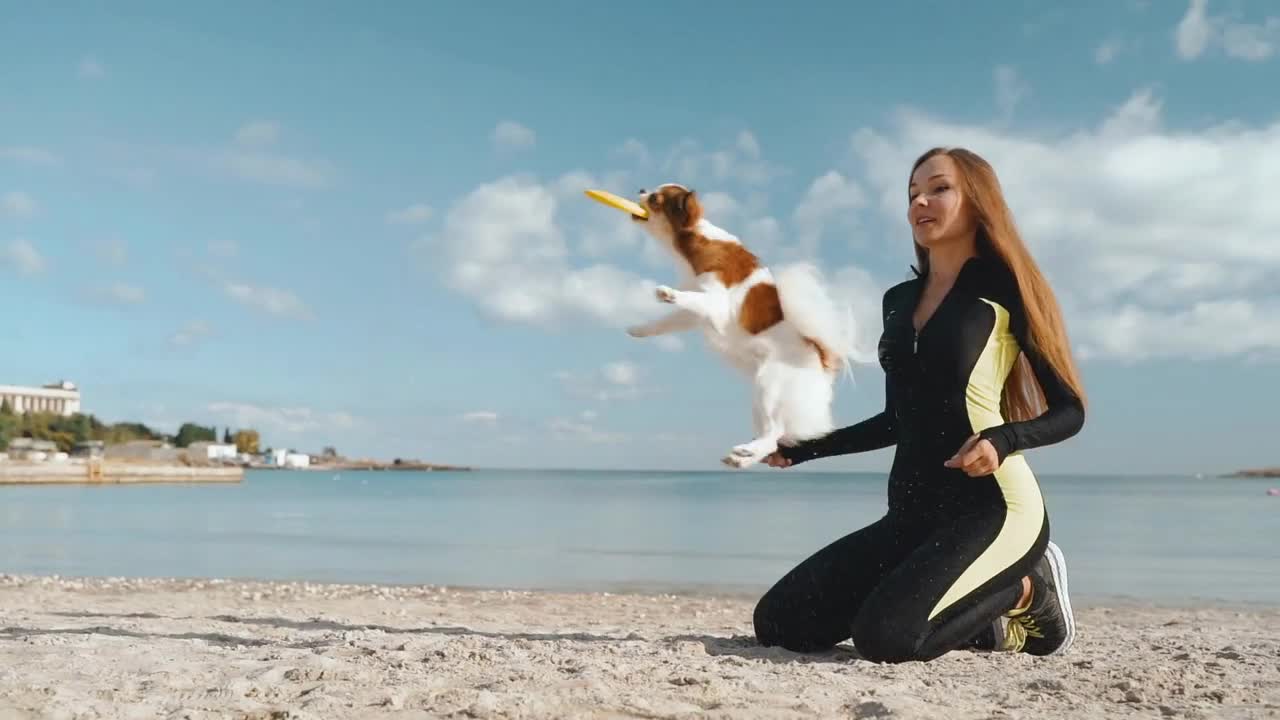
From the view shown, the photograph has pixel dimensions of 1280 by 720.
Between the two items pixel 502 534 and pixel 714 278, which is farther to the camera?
pixel 502 534

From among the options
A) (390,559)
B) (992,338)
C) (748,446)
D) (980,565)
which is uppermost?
(992,338)

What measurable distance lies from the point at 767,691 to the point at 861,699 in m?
0.25

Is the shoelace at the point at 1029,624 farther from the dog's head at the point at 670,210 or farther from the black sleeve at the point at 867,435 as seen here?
the dog's head at the point at 670,210

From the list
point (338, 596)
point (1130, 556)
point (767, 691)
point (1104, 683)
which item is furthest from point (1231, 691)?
point (1130, 556)

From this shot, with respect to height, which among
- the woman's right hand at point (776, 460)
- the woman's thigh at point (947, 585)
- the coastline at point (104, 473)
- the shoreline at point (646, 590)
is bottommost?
the coastline at point (104, 473)

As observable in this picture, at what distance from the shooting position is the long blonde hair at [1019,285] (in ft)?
10.3

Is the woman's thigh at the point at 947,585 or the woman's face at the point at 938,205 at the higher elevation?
the woman's face at the point at 938,205

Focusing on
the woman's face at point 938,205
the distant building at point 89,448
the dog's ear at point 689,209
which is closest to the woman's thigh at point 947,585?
the woman's face at point 938,205

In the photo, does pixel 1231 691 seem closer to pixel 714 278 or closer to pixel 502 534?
pixel 714 278

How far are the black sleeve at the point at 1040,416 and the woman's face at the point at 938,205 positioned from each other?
289 millimetres

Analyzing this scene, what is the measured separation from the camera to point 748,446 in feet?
10.6

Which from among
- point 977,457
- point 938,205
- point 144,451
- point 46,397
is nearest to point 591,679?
point 977,457

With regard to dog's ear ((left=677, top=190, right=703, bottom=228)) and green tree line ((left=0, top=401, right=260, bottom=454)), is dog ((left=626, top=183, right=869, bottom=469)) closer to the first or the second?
dog's ear ((left=677, top=190, right=703, bottom=228))

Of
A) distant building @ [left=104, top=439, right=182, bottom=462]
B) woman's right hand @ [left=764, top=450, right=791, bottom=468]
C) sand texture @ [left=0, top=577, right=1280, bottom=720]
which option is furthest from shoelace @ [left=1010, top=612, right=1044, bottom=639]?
distant building @ [left=104, top=439, right=182, bottom=462]
